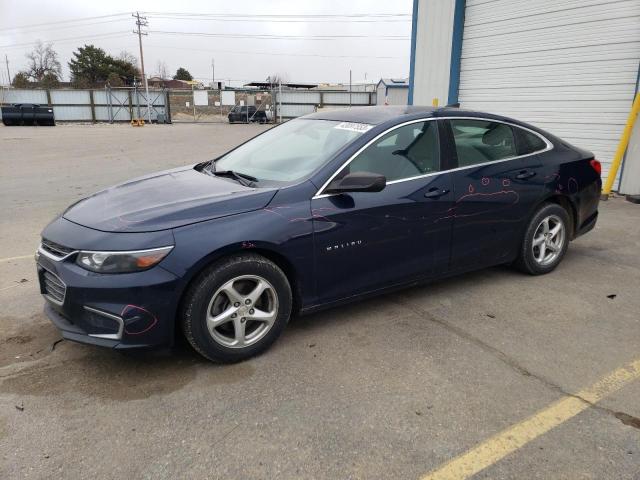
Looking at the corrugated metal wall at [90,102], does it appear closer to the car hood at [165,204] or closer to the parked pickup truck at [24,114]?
the parked pickup truck at [24,114]

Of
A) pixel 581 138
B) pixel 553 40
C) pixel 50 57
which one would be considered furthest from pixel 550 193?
pixel 50 57

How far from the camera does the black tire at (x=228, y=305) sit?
3.02 metres

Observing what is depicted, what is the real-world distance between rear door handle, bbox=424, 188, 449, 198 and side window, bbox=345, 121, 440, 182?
0.50 feet

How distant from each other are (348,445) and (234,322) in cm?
107

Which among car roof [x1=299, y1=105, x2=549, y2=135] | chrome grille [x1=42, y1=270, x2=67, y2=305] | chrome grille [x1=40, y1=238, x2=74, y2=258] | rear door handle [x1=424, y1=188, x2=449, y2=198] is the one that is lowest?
chrome grille [x1=42, y1=270, x2=67, y2=305]

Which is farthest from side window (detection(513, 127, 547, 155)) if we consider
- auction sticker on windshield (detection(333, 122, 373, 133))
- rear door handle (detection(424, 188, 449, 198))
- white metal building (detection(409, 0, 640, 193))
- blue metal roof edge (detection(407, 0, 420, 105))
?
blue metal roof edge (detection(407, 0, 420, 105))

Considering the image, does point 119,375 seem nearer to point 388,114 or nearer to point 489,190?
point 388,114

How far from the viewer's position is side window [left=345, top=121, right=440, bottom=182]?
3715mm

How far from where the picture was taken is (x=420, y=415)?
2748mm

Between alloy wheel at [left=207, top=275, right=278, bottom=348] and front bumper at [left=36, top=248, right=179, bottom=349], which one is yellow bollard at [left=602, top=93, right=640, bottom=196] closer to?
alloy wheel at [left=207, top=275, right=278, bottom=348]

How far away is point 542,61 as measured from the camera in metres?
9.73

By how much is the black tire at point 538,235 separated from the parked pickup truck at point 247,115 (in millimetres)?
40198

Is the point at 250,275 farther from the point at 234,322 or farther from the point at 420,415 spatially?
the point at 420,415

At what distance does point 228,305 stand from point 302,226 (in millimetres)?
685
